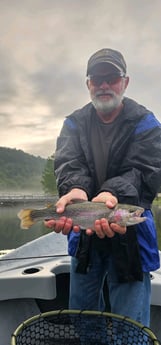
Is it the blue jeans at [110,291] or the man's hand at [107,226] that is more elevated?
the man's hand at [107,226]

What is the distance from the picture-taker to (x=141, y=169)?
2.63 metres

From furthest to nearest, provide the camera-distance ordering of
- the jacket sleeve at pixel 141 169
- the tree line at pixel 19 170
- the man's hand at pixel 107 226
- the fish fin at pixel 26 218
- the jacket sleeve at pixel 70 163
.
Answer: the tree line at pixel 19 170
the fish fin at pixel 26 218
the jacket sleeve at pixel 70 163
the jacket sleeve at pixel 141 169
the man's hand at pixel 107 226

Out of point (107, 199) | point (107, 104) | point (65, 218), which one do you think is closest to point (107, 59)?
point (107, 104)

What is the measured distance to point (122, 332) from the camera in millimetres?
2623

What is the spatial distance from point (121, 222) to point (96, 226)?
0.17m

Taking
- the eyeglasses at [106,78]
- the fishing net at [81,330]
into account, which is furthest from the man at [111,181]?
the fishing net at [81,330]

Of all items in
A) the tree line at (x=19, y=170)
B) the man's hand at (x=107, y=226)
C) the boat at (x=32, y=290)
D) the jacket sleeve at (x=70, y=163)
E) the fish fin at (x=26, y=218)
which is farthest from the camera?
the tree line at (x=19, y=170)

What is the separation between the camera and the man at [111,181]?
2549mm

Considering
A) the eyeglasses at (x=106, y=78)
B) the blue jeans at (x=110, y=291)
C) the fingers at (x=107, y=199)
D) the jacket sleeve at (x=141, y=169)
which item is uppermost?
the eyeglasses at (x=106, y=78)

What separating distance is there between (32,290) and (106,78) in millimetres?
1940

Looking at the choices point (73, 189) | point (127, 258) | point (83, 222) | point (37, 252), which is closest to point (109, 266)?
point (127, 258)

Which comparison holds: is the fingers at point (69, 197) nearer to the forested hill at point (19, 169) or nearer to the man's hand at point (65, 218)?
the man's hand at point (65, 218)

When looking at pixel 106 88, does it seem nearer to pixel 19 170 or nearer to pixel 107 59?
pixel 107 59

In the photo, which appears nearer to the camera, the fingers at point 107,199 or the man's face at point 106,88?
the fingers at point 107,199
